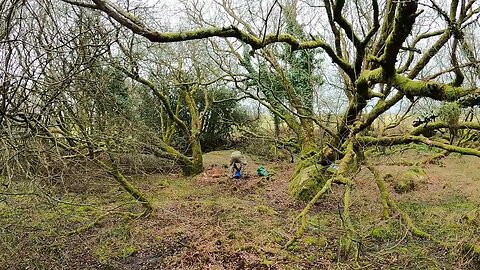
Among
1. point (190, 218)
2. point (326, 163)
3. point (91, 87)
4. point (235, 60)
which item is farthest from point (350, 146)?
point (235, 60)

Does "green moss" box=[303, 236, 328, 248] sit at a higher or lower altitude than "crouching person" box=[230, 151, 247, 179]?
lower

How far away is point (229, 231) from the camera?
24.4ft

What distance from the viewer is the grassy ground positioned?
5.82 meters

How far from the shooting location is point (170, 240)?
740 cm

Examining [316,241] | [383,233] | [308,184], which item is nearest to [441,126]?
[383,233]

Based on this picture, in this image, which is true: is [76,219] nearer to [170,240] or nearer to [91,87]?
[170,240]

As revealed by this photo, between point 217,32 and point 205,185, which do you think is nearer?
point 217,32

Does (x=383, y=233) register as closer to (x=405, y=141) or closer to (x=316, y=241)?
(x=316, y=241)

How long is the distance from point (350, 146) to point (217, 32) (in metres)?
3.89

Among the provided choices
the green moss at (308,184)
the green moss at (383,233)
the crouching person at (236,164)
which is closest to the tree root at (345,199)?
the green moss at (383,233)

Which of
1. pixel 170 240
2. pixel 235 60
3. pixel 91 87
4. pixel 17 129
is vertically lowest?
pixel 170 240

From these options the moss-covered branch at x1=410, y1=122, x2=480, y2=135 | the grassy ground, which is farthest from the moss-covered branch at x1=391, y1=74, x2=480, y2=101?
the grassy ground

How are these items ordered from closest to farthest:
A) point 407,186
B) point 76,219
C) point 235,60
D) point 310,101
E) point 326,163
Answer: point 76,219 → point 326,163 → point 407,186 → point 310,101 → point 235,60

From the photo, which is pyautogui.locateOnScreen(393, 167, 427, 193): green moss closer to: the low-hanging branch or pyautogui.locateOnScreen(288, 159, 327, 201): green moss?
pyautogui.locateOnScreen(288, 159, 327, 201): green moss
